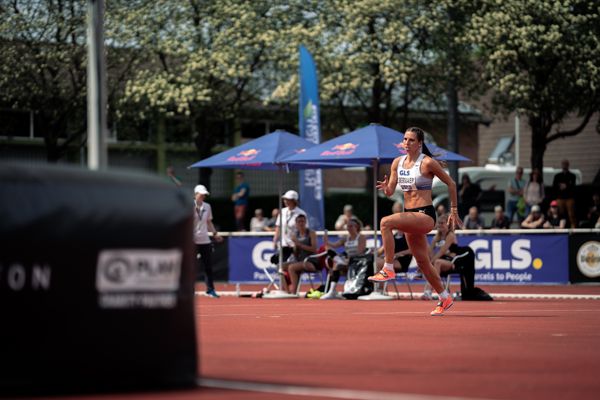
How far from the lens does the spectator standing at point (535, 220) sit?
29519mm

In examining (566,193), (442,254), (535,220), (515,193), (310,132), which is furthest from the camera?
(515,193)

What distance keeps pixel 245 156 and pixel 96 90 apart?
1572cm

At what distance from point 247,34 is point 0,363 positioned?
34.0 m

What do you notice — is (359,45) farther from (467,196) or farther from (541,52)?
(467,196)

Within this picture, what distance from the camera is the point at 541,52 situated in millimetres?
36406

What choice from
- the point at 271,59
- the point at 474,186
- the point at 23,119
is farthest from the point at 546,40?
the point at 23,119

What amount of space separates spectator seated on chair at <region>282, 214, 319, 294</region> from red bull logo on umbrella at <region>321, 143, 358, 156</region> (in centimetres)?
150

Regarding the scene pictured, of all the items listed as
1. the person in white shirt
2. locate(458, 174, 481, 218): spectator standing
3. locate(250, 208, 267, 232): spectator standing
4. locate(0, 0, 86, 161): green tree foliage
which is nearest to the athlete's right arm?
the person in white shirt

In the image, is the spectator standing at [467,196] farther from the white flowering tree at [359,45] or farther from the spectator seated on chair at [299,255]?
the spectator seated on chair at [299,255]

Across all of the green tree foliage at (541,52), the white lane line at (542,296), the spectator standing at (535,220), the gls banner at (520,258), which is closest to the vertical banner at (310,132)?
the spectator standing at (535,220)

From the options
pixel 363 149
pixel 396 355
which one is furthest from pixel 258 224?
pixel 396 355

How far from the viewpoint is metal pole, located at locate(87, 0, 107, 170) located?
915cm

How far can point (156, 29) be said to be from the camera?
41.4 metres

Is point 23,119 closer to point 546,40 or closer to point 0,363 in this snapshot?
point 546,40
